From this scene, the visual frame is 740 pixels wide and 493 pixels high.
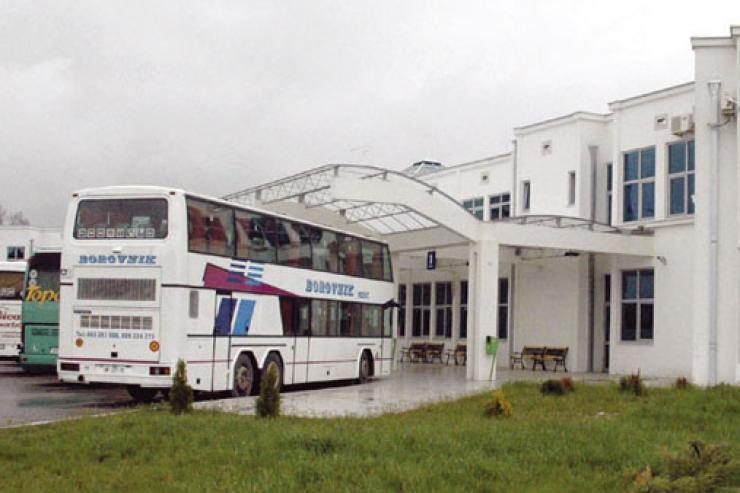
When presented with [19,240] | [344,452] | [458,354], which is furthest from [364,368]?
[19,240]

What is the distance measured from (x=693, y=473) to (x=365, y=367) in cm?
1631

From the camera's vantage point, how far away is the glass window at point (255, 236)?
Result: 18.8m

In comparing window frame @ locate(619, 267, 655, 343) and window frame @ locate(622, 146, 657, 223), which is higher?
window frame @ locate(622, 146, 657, 223)

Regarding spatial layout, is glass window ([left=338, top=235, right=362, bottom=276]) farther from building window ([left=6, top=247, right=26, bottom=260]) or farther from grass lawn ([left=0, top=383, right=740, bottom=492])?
building window ([left=6, top=247, right=26, bottom=260])

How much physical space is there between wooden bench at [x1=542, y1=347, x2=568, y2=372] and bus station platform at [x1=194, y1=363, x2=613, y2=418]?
3.12 ft

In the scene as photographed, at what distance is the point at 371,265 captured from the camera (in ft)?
81.9

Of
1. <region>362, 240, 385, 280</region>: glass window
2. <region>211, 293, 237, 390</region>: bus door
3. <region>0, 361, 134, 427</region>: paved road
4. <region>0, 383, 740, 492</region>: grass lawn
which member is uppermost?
<region>362, 240, 385, 280</region>: glass window

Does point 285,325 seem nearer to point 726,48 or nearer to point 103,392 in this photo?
point 103,392

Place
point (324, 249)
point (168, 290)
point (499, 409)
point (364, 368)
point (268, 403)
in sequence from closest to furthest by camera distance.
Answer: point (268, 403) → point (499, 409) → point (168, 290) → point (324, 249) → point (364, 368)

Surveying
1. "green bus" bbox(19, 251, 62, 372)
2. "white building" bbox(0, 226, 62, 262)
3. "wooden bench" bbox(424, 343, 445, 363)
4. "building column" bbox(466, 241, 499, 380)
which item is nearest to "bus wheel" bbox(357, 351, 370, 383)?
"building column" bbox(466, 241, 499, 380)

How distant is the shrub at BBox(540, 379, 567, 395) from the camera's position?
18.2 m

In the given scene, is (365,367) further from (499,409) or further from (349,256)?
(499,409)

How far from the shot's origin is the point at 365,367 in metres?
24.7

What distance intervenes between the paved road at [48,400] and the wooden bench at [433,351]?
51.0ft
